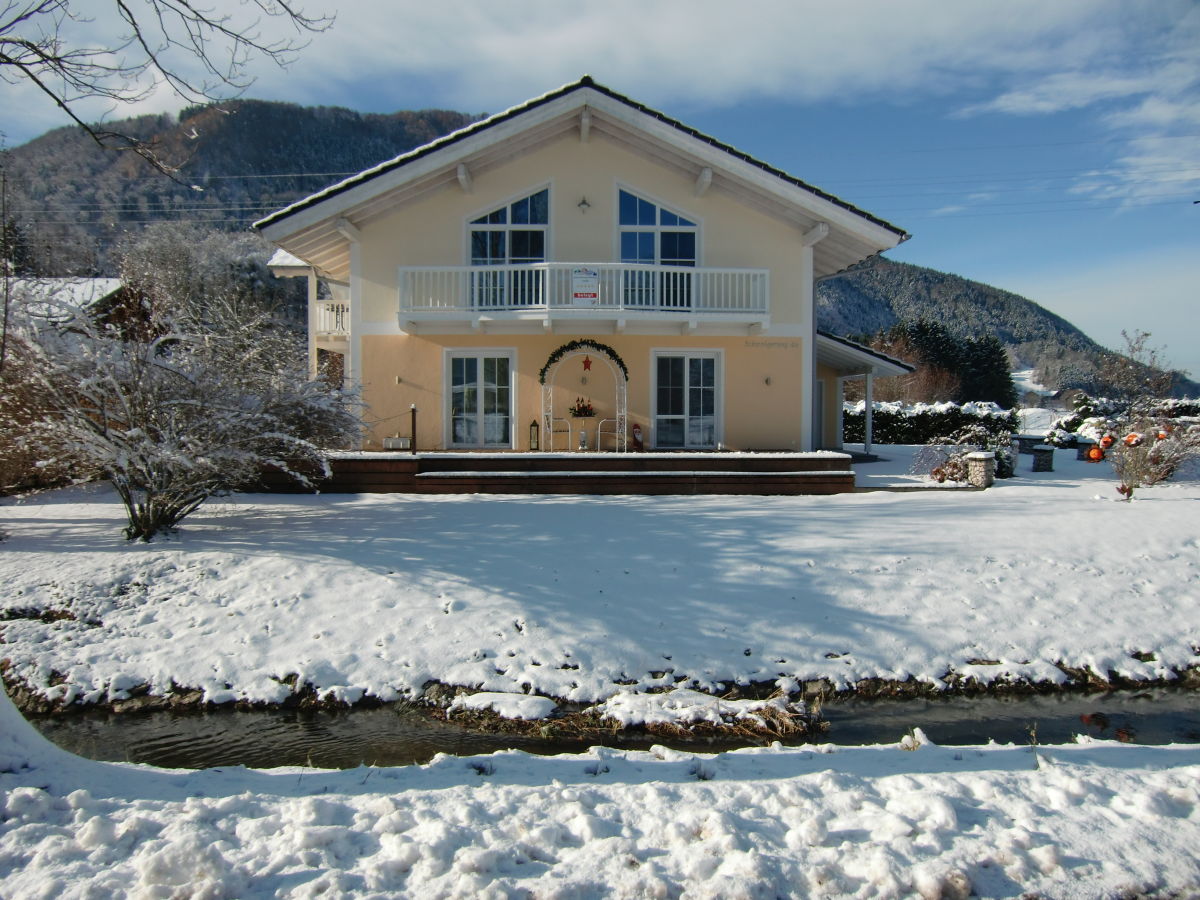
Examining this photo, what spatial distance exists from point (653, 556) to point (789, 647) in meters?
2.05

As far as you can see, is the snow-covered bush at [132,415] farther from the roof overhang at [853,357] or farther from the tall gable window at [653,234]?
the roof overhang at [853,357]

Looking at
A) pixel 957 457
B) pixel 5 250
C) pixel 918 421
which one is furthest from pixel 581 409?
pixel 918 421

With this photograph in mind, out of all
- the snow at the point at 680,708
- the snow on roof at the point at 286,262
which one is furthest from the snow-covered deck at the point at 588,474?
the snow on roof at the point at 286,262

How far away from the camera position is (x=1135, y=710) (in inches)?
264

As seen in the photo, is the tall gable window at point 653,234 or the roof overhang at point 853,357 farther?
the roof overhang at point 853,357

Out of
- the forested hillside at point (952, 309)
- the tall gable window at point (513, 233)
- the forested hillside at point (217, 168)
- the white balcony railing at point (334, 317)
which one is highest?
→ the forested hillside at point (217, 168)

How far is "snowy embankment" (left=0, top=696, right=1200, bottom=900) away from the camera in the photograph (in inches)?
137

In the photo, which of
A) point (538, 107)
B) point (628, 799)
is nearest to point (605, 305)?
point (538, 107)

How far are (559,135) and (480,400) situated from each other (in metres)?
5.63

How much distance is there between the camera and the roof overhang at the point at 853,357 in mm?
20000

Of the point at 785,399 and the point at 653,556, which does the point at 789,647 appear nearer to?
the point at 653,556

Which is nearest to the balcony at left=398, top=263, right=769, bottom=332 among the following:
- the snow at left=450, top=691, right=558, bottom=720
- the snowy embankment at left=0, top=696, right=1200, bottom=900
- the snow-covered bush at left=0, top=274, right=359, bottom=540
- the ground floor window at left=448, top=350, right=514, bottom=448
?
the ground floor window at left=448, top=350, right=514, bottom=448

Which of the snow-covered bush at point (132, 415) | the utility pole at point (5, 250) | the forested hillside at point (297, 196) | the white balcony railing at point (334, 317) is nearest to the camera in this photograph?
the utility pole at point (5, 250)

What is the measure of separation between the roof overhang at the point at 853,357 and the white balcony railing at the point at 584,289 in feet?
16.4
